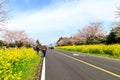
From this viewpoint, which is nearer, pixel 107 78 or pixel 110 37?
pixel 107 78

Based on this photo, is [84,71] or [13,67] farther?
[84,71]

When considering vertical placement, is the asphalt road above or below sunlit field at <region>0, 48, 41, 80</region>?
below

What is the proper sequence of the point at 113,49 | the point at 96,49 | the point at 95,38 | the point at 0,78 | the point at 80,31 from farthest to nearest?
the point at 80,31 < the point at 95,38 < the point at 96,49 < the point at 113,49 < the point at 0,78

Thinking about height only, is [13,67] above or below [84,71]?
above

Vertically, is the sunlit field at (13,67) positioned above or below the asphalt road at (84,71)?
above

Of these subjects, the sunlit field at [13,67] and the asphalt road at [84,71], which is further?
the asphalt road at [84,71]

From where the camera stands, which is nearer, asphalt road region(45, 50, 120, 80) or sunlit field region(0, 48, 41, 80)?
sunlit field region(0, 48, 41, 80)

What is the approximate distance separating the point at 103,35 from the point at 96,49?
49583mm

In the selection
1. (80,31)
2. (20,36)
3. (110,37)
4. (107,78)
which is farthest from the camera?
(80,31)

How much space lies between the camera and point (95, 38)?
330ft

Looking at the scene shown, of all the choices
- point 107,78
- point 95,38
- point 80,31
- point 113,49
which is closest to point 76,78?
point 107,78

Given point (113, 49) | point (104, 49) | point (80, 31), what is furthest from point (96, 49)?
point (80, 31)

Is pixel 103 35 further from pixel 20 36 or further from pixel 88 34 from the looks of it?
pixel 20 36

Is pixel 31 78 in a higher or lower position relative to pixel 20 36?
lower
